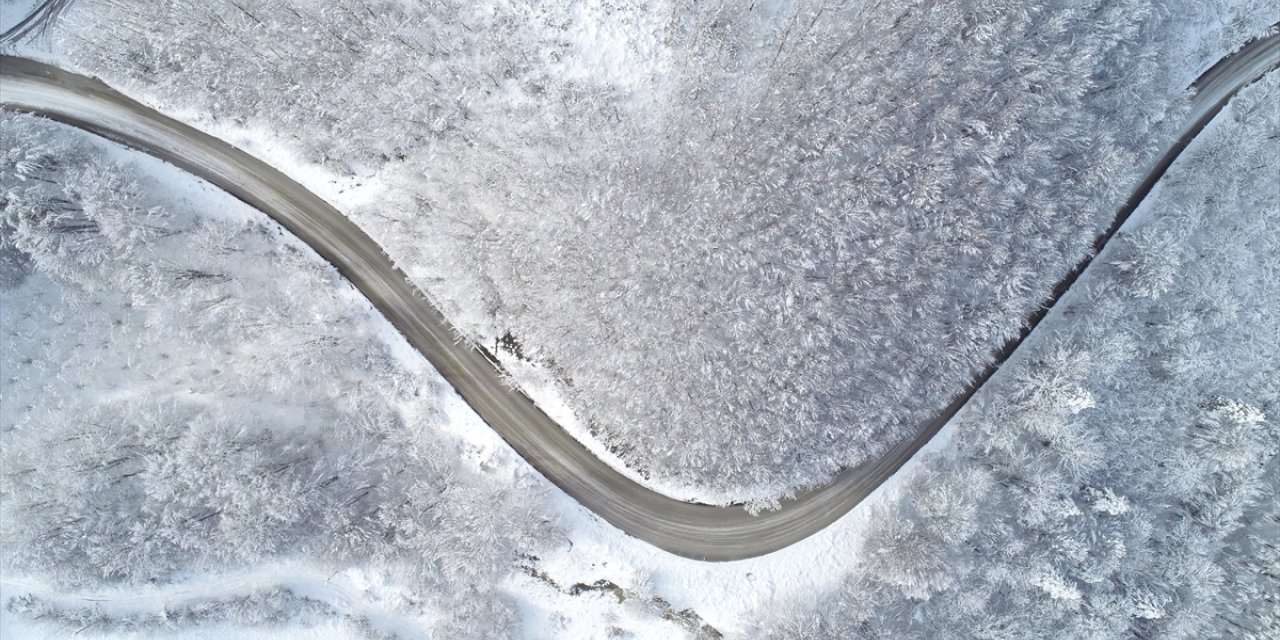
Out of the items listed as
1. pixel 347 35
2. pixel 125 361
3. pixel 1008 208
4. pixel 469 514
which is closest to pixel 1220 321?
pixel 1008 208

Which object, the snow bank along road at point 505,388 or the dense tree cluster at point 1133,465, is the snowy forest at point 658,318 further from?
the snow bank along road at point 505,388

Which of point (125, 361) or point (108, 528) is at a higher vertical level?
point (125, 361)

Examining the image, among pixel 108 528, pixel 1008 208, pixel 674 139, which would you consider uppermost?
pixel 674 139

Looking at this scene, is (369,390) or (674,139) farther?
(369,390)

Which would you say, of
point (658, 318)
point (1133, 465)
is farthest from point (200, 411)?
point (1133, 465)

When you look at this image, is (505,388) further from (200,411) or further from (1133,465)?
(1133,465)

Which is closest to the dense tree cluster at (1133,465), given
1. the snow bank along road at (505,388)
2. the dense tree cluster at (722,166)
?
the snow bank along road at (505,388)

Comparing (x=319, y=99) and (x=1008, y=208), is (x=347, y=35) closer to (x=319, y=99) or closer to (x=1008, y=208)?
(x=319, y=99)

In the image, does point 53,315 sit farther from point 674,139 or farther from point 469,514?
point 674,139
